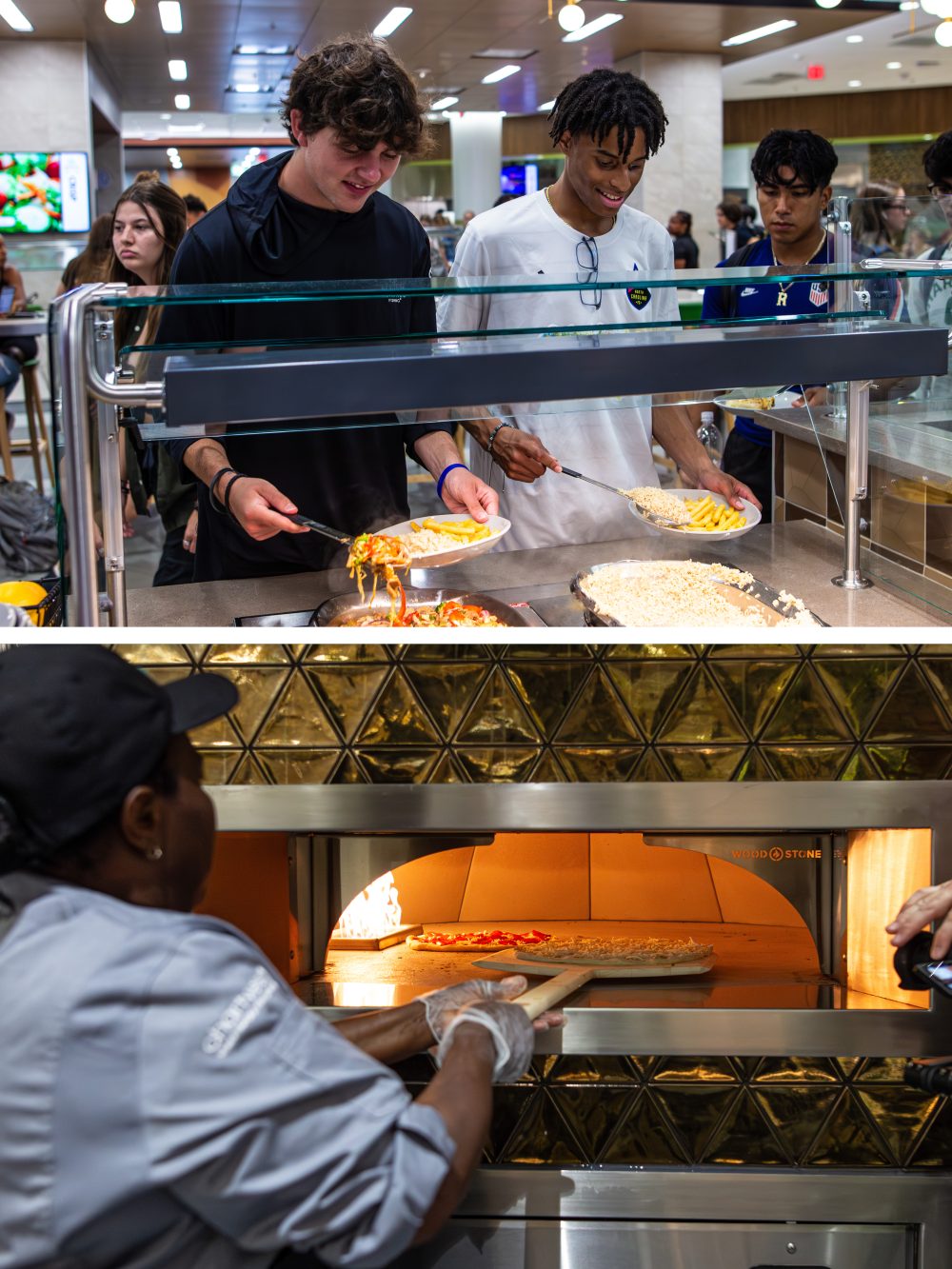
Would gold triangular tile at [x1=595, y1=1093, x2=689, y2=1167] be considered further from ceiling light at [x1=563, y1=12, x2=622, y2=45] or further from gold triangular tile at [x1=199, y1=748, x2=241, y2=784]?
ceiling light at [x1=563, y1=12, x2=622, y2=45]

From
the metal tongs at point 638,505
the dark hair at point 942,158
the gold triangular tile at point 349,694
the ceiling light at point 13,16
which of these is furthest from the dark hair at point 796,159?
the ceiling light at point 13,16

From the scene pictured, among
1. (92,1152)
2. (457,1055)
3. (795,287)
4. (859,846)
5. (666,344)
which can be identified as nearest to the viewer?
(92,1152)

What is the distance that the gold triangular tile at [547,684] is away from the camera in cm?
171

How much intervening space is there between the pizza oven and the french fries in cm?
39

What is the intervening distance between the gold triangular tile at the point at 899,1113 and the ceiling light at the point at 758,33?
12.7m

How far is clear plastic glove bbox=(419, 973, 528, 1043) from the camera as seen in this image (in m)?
1.52

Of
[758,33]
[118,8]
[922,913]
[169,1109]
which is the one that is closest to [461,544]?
[922,913]

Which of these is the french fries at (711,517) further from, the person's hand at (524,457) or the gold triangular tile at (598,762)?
the gold triangular tile at (598,762)

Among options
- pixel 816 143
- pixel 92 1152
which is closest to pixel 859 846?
pixel 92 1152

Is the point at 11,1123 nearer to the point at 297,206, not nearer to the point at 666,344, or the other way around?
the point at 666,344

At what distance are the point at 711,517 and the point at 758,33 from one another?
512 inches

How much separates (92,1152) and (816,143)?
3.41 meters

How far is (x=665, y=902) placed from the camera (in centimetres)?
185

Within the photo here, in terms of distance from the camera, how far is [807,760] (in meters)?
1.74
